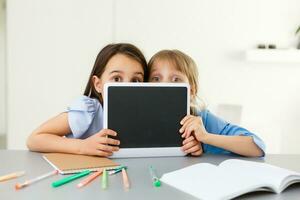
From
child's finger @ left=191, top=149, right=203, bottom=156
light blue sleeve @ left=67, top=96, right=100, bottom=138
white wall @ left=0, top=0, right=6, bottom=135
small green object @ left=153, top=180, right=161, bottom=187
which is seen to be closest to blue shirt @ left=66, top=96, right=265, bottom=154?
light blue sleeve @ left=67, top=96, right=100, bottom=138

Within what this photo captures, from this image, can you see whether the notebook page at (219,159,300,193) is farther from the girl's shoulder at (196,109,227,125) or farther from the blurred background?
the blurred background

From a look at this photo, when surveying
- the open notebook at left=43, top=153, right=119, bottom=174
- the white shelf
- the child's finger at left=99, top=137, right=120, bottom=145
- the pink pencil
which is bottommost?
the pink pencil

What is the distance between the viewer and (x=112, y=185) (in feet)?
2.50

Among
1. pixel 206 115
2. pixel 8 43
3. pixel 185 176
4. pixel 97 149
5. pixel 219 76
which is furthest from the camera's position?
pixel 219 76

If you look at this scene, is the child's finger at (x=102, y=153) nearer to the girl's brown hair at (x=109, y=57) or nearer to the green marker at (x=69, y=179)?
the green marker at (x=69, y=179)

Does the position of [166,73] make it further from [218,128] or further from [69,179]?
[69,179]

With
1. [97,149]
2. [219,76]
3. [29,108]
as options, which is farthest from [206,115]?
[29,108]

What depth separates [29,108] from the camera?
2.56 metres

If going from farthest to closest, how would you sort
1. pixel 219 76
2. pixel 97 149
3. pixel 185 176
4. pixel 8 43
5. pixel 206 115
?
pixel 219 76 → pixel 8 43 → pixel 206 115 → pixel 97 149 → pixel 185 176

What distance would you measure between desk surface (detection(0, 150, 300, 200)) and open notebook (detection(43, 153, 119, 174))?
0.06 ft

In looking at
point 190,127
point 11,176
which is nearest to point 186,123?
point 190,127

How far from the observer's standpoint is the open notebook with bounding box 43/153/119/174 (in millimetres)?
846

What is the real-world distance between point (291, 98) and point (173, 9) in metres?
1.04

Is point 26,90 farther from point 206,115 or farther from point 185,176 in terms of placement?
point 185,176
